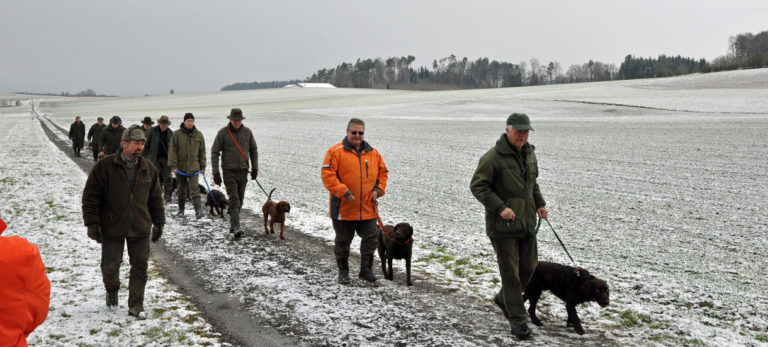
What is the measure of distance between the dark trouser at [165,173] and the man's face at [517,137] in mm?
9378

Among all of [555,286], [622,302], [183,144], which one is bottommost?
[622,302]

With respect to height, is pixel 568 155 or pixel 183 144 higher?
pixel 183 144

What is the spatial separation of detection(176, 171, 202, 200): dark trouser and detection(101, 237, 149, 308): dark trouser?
505 centimetres

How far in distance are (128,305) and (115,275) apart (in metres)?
0.39

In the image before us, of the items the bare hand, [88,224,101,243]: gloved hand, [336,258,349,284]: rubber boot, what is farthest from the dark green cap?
[88,224,101,243]: gloved hand

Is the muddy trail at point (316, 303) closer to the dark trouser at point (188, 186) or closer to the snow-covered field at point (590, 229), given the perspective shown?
the snow-covered field at point (590, 229)

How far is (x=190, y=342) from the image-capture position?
5.14m

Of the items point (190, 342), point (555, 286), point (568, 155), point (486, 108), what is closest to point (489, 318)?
point (555, 286)

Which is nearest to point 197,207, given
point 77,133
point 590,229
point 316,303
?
point 316,303

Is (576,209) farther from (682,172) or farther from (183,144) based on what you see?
(183,144)

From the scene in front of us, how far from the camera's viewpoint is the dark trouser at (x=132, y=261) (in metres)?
5.70

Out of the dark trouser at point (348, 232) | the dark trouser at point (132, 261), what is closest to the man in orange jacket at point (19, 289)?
the dark trouser at point (132, 261)

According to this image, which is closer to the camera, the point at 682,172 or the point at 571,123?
the point at 682,172

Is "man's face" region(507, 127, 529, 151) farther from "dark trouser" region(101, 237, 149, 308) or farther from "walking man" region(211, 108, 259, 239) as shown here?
"walking man" region(211, 108, 259, 239)
